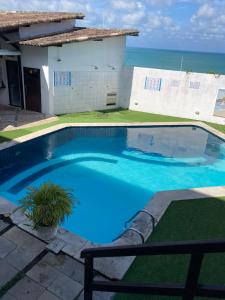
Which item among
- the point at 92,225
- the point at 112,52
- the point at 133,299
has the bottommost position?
the point at 92,225

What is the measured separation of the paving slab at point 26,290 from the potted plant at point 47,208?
3.46 feet

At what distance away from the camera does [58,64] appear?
49.2ft

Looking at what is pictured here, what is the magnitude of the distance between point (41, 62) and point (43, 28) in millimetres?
2387

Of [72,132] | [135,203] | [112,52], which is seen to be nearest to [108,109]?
[112,52]

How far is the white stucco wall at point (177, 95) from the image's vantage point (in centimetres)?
1585

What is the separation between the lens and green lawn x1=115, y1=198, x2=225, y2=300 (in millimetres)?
4828

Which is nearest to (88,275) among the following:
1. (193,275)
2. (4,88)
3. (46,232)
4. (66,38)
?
(193,275)

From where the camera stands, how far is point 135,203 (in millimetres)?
8656

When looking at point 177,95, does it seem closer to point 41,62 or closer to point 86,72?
point 86,72

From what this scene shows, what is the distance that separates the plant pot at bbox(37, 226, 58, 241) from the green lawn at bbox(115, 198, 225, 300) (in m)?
1.76

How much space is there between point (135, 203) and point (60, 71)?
32.4 ft

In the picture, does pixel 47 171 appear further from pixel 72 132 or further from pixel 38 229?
pixel 38 229

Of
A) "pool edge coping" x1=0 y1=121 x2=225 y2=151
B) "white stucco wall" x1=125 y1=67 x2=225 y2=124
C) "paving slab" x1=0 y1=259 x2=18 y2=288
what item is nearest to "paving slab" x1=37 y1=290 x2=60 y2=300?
"paving slab" x1=0 y1=259 x2=18 y2=288

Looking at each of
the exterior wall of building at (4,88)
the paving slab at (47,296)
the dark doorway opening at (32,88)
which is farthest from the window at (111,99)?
the paving slab at (47,296)
